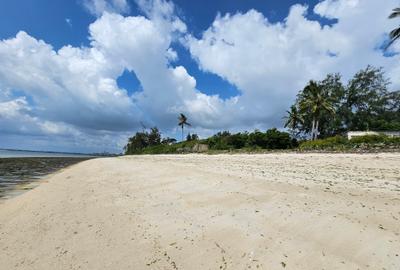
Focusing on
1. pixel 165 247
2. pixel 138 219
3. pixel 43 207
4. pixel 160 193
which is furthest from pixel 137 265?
pixel 43 207

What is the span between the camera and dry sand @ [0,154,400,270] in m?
4.15

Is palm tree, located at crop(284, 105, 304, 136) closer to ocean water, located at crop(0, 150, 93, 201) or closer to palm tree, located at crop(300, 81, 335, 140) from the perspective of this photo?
palm tree, located at crop(300, 81, 335, 140)

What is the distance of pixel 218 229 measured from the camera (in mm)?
5336

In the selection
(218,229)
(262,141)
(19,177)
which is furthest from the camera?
(262,141)

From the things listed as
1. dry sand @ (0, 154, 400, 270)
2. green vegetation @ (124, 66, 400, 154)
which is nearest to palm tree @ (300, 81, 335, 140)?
green vegetation @ (124, 66, 400, 154)

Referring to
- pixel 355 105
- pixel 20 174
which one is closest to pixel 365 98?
pixel 355 105

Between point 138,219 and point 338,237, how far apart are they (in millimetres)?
4280

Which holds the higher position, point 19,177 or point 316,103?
point 316,103

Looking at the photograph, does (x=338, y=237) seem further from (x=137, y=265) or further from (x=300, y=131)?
(x=300, y=131)

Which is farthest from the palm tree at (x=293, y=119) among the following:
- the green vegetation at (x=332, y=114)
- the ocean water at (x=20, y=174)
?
the ocean water at (x=20, y=174)

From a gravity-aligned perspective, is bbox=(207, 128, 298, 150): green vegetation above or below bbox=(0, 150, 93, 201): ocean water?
above

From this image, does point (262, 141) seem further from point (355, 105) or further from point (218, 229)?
point (218, 229)

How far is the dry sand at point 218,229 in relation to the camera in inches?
163

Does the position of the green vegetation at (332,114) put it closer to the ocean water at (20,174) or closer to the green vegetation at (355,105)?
the green vegetation at (355,105)
